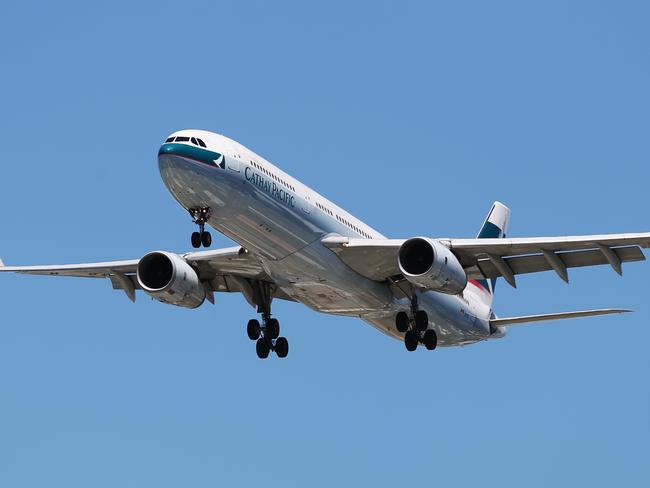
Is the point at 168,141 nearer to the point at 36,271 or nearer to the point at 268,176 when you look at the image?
the point at 268,176

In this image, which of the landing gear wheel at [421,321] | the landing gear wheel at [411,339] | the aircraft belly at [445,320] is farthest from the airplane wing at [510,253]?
the landing gear wheel at [411,339]

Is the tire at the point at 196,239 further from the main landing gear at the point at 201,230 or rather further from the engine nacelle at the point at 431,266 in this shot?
the engine nacelle at the point at 431,266

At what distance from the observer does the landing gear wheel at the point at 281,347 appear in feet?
141

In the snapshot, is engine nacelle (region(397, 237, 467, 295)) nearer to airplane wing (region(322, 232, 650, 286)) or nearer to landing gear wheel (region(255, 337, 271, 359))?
airplane wing (region(322, 232, 650, 286))

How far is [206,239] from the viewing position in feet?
116

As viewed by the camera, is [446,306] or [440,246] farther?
[446,306]

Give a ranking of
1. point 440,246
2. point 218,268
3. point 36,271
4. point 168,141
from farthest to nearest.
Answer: point 36,271 → point 218,268 → point 440,246 → point 168,141

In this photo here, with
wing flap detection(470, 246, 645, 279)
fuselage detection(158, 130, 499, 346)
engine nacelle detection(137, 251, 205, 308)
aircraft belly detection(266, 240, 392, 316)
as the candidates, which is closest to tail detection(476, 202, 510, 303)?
fuselage detection(158, 130, 499, 346)

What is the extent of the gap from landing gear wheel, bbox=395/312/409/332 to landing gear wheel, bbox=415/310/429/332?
0.33 m

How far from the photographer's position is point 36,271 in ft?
147

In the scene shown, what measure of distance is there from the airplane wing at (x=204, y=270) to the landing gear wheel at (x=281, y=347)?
1733mm

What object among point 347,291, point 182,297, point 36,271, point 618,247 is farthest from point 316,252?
point 36,271

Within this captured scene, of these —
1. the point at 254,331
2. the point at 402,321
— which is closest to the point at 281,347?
the point at 254,331

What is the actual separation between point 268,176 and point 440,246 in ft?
18.5
